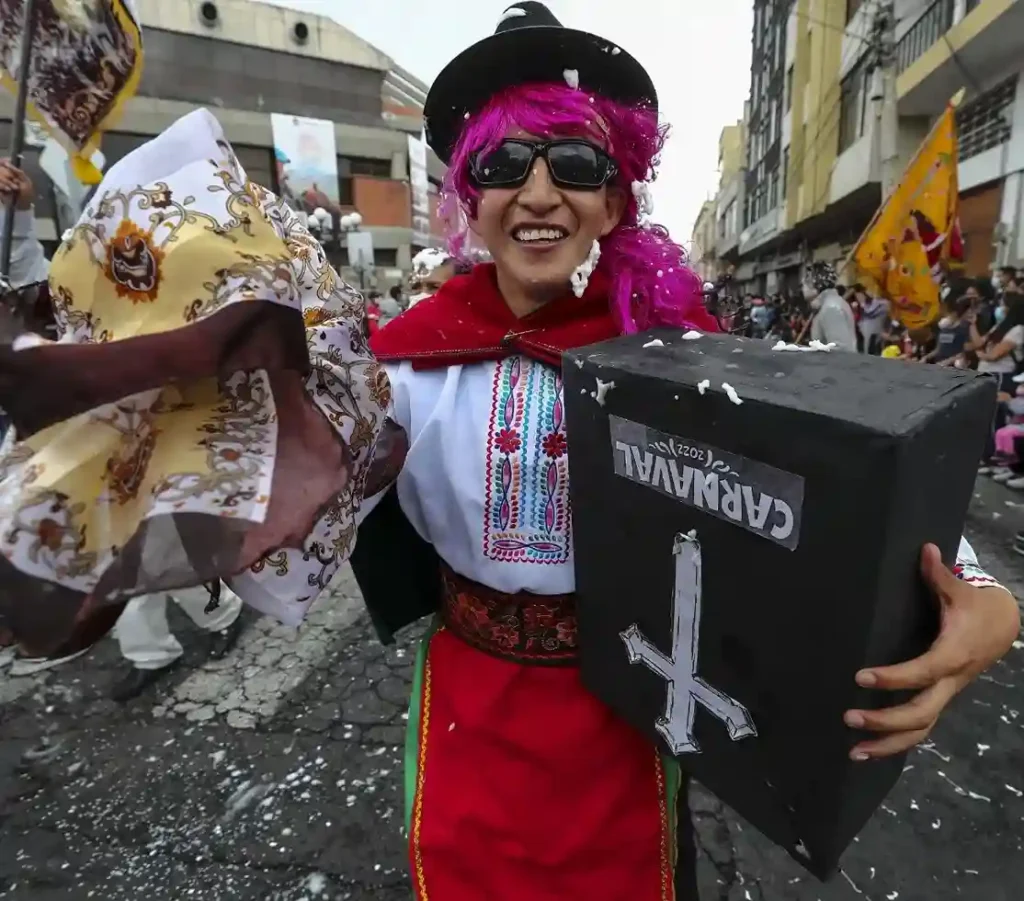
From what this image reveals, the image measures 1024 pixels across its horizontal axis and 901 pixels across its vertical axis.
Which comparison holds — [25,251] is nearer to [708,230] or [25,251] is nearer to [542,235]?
[542,235]

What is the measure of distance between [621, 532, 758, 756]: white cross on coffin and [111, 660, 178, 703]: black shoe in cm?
225

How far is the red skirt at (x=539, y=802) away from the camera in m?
1.09

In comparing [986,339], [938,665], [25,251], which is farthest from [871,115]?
[938,665]

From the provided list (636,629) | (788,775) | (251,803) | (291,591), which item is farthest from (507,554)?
(251,803)

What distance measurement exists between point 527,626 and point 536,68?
900 millimetres

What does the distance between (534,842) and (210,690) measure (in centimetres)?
183

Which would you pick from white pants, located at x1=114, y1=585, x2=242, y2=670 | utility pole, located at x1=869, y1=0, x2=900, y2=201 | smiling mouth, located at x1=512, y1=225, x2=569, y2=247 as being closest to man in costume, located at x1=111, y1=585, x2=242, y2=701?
white pants, located at x1=114, y1=585, x2=242, y2=670

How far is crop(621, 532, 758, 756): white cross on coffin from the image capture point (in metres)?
0.77

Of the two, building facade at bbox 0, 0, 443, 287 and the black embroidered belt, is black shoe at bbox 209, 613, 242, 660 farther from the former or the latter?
building facade at bbox 0, 0, 443, 287

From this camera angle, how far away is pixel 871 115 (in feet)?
43.5

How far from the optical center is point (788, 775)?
2.43 feet

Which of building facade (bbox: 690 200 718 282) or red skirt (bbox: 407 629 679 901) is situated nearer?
red skirt (bbox: 407 629 679 901)

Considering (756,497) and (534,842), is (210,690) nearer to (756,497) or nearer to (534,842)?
(534,842)

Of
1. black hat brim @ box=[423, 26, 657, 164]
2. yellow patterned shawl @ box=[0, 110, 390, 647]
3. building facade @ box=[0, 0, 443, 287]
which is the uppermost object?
building facade @ box=[0, 0, 443, 287]
